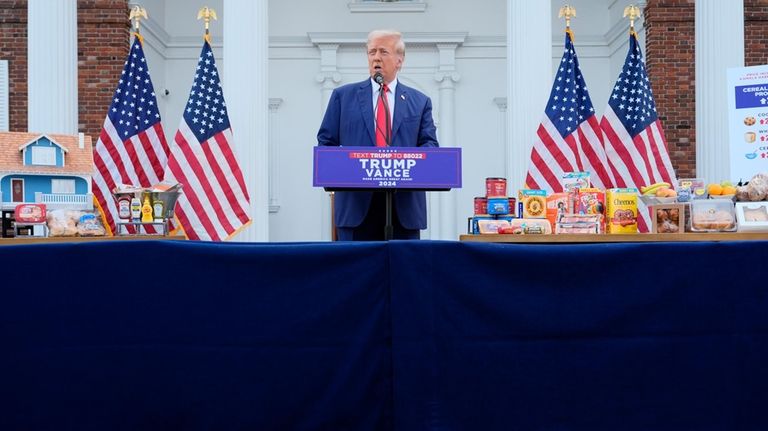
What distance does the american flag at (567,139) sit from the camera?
6488 mm

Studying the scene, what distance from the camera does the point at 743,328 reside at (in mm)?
2586

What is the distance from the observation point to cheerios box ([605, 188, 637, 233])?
3.60 metres

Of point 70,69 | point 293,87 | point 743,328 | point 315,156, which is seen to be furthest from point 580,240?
point 293,87

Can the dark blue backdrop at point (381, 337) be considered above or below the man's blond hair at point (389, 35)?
below

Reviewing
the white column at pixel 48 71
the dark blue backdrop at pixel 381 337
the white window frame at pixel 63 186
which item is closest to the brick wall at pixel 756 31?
the dark blue backdrop at pixel 381 337

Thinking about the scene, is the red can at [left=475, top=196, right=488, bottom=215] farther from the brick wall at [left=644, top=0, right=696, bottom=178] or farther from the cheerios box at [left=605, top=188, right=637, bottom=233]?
the brick wall at [left=644, top=0, right=696, bottom=178]

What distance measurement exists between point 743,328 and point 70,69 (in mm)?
6912

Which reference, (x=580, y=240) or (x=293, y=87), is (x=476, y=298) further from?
(x=293, y=87)

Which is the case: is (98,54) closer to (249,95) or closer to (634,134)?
(249,95)

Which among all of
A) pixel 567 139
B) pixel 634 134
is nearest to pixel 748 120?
pixel 567 139

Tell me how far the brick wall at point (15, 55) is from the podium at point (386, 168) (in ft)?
29.4

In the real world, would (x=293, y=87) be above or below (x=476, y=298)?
above

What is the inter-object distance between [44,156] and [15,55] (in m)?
7.87

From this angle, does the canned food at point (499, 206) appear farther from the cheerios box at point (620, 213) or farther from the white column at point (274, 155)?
the white column at point (274, 155)
